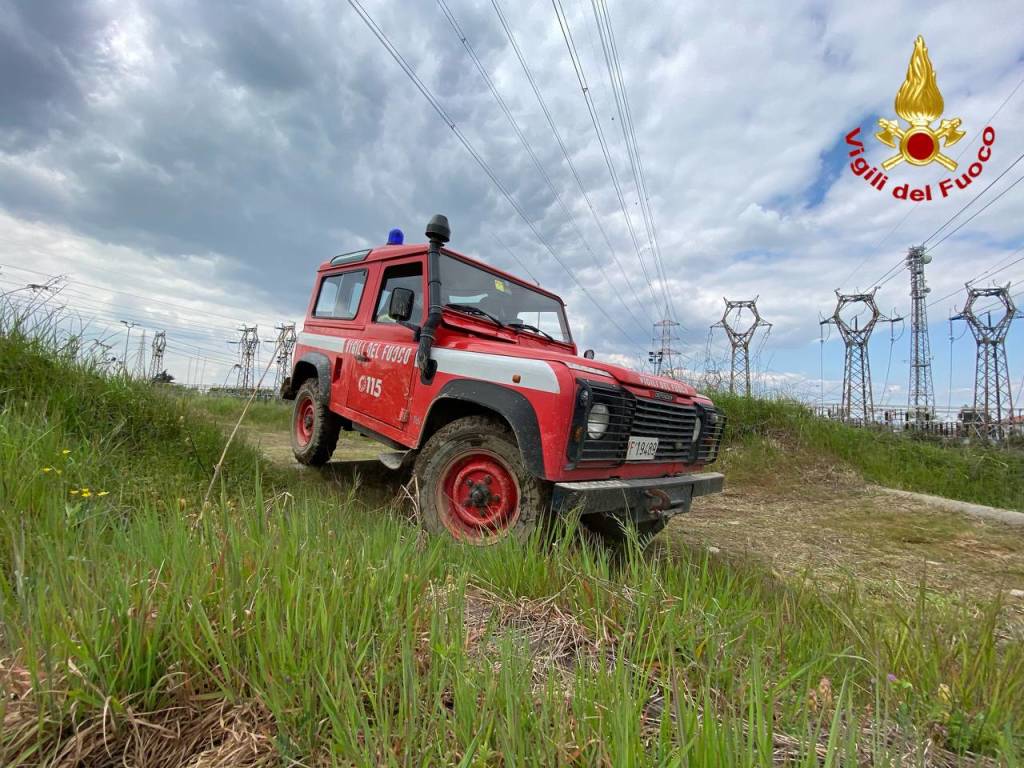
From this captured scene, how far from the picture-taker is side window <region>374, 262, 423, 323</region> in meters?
3.92

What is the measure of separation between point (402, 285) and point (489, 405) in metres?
1.64

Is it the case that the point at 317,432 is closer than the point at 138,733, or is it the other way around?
the point at 138,733

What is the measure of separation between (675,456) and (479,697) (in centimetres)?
296

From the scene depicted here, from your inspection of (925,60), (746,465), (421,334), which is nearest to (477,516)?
(421,334)

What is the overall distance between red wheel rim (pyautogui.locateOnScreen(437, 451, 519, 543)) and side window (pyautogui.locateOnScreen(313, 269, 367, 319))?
2.19 metres

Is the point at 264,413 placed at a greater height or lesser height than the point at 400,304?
lesser

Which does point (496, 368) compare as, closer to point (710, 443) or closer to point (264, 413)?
point (710, 443)

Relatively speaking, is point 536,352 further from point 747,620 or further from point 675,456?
point 747,620

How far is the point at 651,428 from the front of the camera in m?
3.41

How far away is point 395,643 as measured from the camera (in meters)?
1.21

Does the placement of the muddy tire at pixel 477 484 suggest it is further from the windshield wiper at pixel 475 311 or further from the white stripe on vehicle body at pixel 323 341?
the white stripe on vehicle body at pixel 323 341

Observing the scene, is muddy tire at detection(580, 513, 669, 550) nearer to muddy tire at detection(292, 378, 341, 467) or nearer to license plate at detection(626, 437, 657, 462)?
license plate at detection(626, 437, 657, 462)

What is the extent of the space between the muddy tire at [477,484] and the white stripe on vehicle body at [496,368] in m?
0.29

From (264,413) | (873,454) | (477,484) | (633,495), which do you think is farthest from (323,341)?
(873,454)
